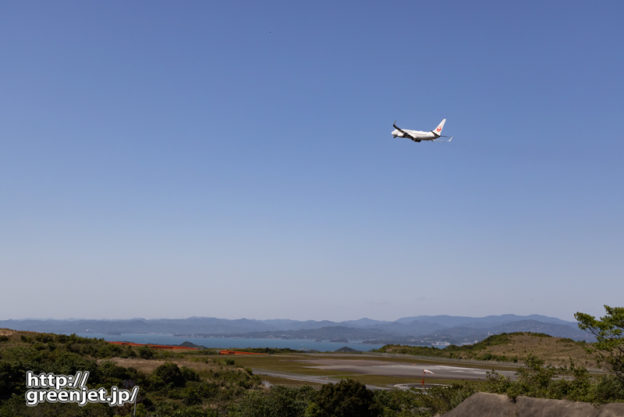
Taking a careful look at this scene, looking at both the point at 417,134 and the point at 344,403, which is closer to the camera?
the point at 344,403

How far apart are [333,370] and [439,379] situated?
19441 mm

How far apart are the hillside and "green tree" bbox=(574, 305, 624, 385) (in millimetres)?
77525

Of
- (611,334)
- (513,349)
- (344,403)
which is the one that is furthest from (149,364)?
(513,349)

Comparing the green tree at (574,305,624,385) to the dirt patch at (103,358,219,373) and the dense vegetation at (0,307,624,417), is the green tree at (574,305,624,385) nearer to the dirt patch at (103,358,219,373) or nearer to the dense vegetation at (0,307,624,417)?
the dense vegetation at (0,307,624,417)

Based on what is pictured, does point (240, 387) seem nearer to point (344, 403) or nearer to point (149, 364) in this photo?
point (149, 364)

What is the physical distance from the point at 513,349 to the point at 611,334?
10257 cm

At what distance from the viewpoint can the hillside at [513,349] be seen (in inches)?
3868

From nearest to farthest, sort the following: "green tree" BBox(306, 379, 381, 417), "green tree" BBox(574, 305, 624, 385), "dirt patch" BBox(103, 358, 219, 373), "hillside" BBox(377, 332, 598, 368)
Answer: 1. "green tree" BBox(574, 305, 624, 385)
2. "green tree" BBox(306, 379, 381, 417)
3. "dirt patch" BBox(103, 358, 219, 373)
4. "hillside" BBox(377, 332, 598, 368)

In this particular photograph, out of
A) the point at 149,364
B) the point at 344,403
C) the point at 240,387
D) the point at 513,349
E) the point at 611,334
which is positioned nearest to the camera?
the point at 611,334

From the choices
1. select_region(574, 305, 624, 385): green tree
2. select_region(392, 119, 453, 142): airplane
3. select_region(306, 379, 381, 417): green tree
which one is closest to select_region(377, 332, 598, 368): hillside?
select_region(392, 119, 453, 142): airplane

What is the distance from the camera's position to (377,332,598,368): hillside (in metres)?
98.2

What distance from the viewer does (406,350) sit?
122438 mm

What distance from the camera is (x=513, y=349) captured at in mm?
113625

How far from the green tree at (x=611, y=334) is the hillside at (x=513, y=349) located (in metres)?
77.5
